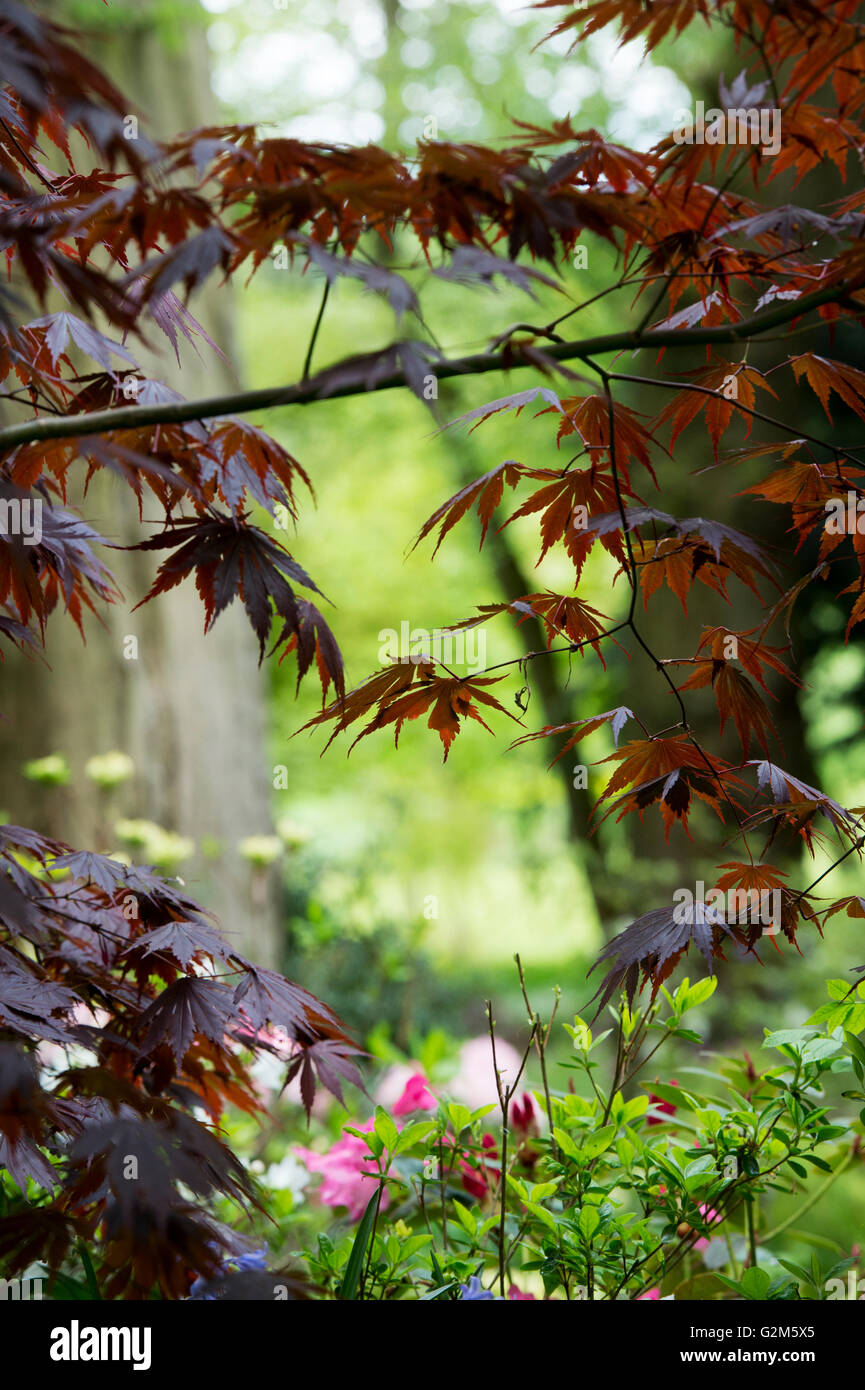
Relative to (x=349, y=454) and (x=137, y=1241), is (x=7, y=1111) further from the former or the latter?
(x=349, y=454)

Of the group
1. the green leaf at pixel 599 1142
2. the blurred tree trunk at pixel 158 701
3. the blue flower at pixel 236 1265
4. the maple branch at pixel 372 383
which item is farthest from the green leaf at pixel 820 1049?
the blurred tree trunk at pixel 158 701

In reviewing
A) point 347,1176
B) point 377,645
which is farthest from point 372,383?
point 377,645

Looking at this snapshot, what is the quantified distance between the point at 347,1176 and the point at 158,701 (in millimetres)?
3466

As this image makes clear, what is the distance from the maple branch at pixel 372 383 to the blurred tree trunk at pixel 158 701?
2740mm

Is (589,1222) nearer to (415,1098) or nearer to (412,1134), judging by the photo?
(412,1134)

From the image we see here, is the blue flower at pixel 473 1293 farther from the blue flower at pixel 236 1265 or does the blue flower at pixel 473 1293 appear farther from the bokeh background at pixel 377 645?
the bokeh background at pixel 377 645

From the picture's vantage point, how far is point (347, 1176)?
149 centimetres

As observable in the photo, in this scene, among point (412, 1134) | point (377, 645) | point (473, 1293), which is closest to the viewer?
point (473, 1293)

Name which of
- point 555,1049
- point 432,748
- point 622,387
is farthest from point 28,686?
point 432,748

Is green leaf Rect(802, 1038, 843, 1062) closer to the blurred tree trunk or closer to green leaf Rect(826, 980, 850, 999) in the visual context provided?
green leaf Rect(826, 980, 850, 999)

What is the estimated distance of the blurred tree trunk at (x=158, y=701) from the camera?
170 inches

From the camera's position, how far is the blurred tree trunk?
431cm

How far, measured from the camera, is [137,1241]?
2.70 feet
